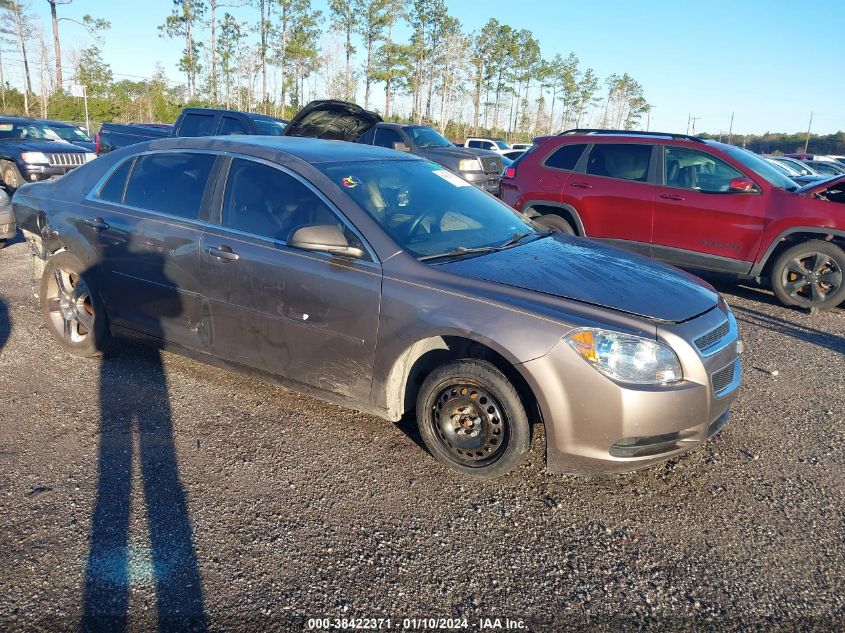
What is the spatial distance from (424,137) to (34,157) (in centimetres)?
846

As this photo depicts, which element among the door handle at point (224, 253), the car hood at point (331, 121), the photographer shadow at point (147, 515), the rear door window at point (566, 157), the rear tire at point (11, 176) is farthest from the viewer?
the rear tire at point (11, 176)

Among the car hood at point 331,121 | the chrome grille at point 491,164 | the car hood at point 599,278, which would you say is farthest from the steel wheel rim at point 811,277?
the chrome grille at point 491,164

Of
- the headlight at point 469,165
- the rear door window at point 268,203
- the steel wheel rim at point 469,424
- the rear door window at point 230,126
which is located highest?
the rear door window at point 230,126

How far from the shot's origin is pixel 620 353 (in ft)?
9.49

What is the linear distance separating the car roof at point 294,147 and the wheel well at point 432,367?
1.37 m

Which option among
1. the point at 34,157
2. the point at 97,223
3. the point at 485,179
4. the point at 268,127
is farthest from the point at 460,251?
the point at 34,157

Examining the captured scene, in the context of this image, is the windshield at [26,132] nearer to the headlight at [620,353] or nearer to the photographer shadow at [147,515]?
the photographer shadow at [147,515]

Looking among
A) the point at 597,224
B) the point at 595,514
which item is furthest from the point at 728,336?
the point at 597,224

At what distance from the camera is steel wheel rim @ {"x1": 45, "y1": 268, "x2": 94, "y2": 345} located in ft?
15.5

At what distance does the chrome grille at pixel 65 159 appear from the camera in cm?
1358

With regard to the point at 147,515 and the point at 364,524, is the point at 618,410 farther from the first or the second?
the point at 147,515

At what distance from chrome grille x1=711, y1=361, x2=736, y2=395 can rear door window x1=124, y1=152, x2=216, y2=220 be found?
3.16m

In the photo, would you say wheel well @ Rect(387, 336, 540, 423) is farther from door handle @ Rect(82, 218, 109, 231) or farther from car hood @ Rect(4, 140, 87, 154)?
car hood @ Rect(4, 140, 87, 154)

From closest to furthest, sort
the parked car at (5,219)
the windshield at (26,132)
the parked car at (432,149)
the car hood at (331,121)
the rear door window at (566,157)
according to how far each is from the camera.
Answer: the rear door window at (566,157)
the parked car at (5,219)
the car hood at (331,121)
the parked car at (432,149)
the windshield at (26,132)
